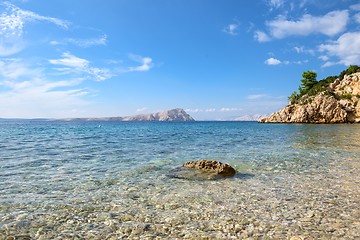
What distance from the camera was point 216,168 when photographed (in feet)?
43.0

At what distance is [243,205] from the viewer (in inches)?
326

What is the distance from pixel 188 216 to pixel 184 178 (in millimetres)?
4723

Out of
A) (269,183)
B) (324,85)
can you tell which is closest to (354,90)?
(324,85)

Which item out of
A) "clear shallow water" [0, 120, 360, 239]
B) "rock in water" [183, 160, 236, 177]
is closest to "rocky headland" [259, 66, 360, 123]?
"clear shallow water" [0, 120, 360, 239]

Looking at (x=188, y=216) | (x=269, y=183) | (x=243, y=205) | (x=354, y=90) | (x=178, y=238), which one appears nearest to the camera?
(x=178, y=238)

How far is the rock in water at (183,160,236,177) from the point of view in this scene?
12.8 m

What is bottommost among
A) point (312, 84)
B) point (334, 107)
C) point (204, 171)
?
point (204, 171)

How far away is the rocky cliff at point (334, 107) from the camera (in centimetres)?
Result: 9038

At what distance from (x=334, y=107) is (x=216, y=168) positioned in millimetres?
96034

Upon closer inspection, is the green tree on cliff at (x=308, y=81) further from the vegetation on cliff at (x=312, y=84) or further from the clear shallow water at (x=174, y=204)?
the clear shallow water at (x=174, y=204)

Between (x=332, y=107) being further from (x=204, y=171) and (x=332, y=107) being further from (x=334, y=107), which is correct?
(x=204, y=171)

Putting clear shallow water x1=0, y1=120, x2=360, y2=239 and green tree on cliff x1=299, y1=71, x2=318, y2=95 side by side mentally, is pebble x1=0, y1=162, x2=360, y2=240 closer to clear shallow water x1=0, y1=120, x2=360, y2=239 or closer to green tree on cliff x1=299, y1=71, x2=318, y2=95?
clear shallow water x1=0, y1=120, x2=360, y2=239

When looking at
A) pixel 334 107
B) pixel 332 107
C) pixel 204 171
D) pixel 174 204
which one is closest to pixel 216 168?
pixel 204 171

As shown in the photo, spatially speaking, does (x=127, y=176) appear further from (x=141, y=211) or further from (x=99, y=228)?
(x=99, y=228)
